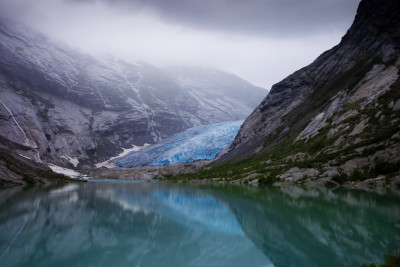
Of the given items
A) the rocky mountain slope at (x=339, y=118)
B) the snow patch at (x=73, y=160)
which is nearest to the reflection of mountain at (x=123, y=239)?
the rocky mountain slope at (x=339, y=118)

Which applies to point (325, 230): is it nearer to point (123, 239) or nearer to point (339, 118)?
point (123, 239)

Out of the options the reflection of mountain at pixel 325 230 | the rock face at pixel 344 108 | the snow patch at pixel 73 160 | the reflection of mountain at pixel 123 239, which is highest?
the rock face at pixel 344 108

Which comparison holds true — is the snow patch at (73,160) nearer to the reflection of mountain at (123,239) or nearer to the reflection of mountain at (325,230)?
the reflection of mountain at (123,239)

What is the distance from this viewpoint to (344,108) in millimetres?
77625

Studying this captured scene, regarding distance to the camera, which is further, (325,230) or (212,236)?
(212,236)

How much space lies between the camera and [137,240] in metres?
19.2

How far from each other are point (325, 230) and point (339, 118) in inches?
2426

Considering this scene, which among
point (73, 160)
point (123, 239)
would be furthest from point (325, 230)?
point (73, 160)

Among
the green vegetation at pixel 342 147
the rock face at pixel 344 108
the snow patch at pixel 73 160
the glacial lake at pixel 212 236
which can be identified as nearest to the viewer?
the glacial lake at pixel 212 236

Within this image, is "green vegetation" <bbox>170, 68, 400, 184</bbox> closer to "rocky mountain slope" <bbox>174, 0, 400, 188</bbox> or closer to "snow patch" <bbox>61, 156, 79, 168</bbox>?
"rocky mountain slope" <bbox>174, 0, 400, 188</bbox>

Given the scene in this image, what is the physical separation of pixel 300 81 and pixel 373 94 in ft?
188

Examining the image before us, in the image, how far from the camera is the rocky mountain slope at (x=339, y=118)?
49.7 meters

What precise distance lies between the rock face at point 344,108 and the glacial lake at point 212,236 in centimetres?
2375

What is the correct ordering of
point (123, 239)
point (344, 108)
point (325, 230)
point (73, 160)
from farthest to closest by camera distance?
point (73, 160), point (344, 108), point (123, 239), point (325, 230)
